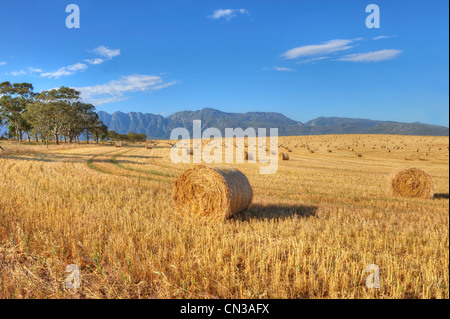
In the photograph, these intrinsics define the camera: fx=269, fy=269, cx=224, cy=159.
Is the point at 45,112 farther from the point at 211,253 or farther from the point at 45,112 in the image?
the point at 211,253

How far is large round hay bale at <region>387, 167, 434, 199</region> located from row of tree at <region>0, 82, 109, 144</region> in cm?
5969

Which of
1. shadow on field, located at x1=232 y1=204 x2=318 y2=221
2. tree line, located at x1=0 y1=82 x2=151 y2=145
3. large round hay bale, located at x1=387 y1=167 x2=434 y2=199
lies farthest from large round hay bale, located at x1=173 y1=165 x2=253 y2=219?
tree line, located at x1=0 y1=82 x2=151 y2=145

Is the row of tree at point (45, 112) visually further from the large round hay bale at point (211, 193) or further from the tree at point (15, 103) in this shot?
the large round hay bale at point (211, 193)

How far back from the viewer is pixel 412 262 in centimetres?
468

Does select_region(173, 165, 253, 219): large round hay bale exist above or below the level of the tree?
A: below

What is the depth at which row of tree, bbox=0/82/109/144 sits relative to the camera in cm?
5931

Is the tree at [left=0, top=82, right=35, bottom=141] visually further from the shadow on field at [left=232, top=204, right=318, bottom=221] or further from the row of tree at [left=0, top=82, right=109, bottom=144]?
the shadow on field at [left=232, top=204, right=318, bottom=221]

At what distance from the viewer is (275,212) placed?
8.22 meters

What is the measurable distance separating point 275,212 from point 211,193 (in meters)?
2.06

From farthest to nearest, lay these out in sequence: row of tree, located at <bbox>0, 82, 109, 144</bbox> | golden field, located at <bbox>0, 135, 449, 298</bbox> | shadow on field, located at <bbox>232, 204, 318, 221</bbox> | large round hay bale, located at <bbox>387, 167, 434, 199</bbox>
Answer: row of tree, located at <bbox>0, 82, 109, 144</bbox>, large round hay bale, located at <bbox>387, 167, 434, 199</bbox>, shadow on field, located at <bbox>232, 204, 318, 221</bbox>, golden field, located at <bbox>0, 135, 449, 298</bbox>

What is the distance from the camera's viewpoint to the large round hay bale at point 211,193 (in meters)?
7.63
